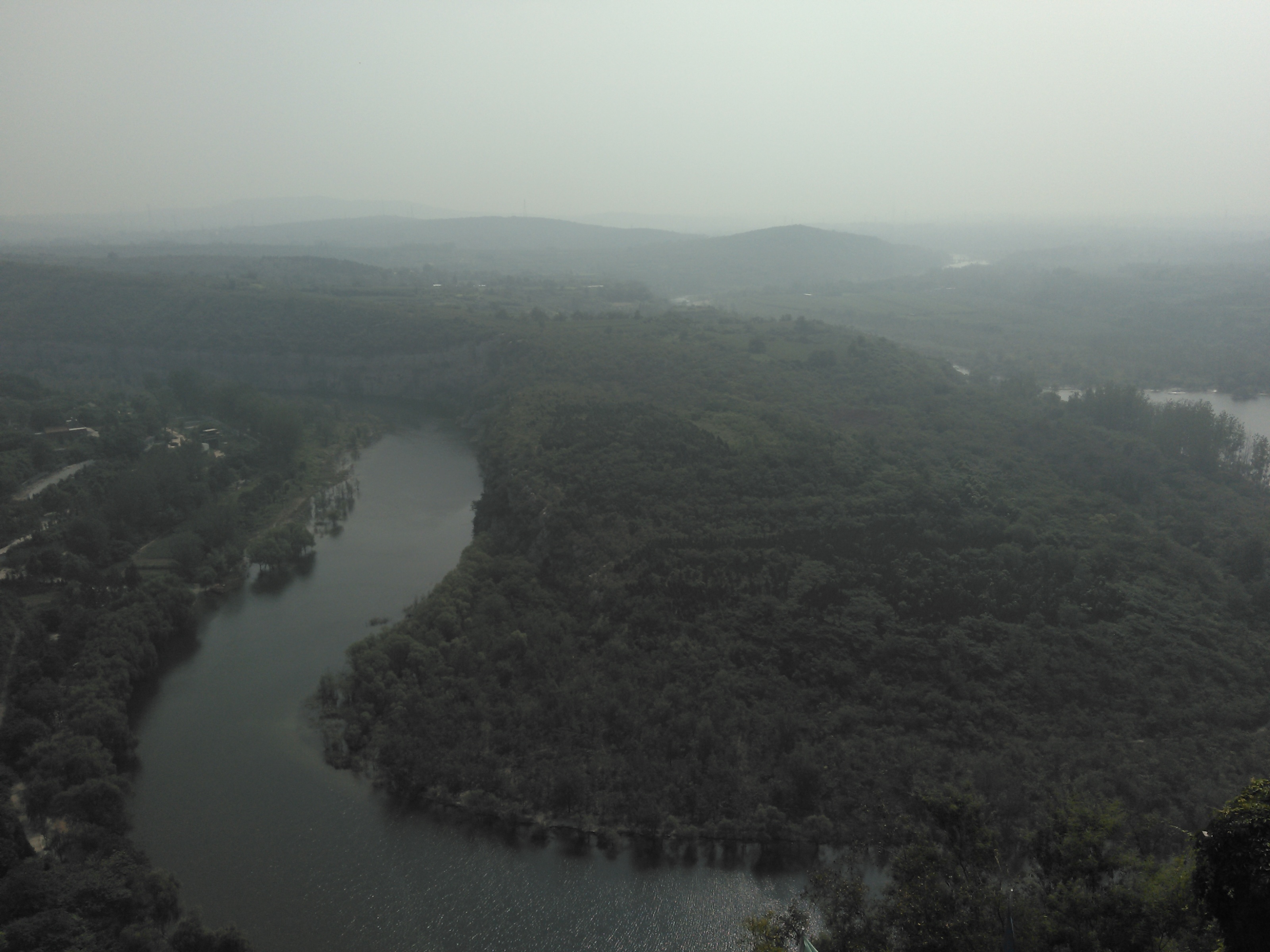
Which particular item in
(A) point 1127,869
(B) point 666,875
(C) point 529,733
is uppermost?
(A) point 1127,869

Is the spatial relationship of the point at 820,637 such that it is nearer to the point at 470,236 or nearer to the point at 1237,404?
the point at 1237,404

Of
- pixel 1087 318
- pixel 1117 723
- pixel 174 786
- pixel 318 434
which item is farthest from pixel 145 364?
pixel 1087 318

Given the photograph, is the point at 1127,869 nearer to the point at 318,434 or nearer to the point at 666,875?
the point at 666,875

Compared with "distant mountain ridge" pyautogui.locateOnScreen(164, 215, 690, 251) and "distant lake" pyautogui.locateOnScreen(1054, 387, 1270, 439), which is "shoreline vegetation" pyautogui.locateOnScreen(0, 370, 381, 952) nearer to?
"distant lake" pyautogui.locateOnScreen(1054, 387, 1270, 439)

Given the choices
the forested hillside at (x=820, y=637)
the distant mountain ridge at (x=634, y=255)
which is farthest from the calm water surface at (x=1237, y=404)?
the distant mountain ridge at (x=634, y=255)

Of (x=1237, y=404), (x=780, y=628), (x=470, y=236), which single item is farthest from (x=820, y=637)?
(x=470, y=236)
